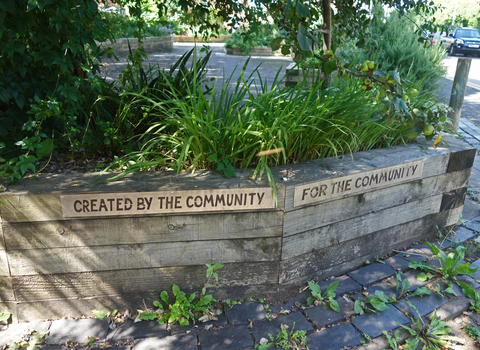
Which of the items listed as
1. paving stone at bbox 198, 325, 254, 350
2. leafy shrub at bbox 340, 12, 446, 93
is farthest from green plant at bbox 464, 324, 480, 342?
leafy shrub at bbox 340, 12, 446, 93

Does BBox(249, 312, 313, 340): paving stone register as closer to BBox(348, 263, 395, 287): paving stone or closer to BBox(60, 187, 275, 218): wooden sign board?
BBox(348, 263, 395, 287): paving stone

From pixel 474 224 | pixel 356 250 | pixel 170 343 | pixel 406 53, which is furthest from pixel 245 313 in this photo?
pixel 406 53

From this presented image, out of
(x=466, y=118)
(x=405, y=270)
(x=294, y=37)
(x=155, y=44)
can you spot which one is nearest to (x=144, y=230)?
(x=294, y=37)

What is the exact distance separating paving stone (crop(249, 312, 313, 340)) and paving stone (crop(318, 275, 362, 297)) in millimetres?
320

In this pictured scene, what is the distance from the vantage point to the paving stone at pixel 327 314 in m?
2.29

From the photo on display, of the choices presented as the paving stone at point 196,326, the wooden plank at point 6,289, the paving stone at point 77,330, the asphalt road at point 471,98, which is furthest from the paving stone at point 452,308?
the asphalt road at point 471,98

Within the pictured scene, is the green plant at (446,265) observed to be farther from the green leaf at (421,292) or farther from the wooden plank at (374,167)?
the wooden plank at (374,167)

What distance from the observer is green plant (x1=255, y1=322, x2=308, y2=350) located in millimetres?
2100

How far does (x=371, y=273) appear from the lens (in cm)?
272

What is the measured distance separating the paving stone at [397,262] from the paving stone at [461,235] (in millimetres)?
633

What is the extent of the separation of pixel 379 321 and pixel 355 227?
621 mm

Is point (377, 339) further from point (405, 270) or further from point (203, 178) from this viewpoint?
point (203, 178)

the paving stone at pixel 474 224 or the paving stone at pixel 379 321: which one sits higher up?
the paving stone at pixel 474 224

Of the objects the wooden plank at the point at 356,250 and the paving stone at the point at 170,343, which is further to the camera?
the wooden plank at the point at 356,250
